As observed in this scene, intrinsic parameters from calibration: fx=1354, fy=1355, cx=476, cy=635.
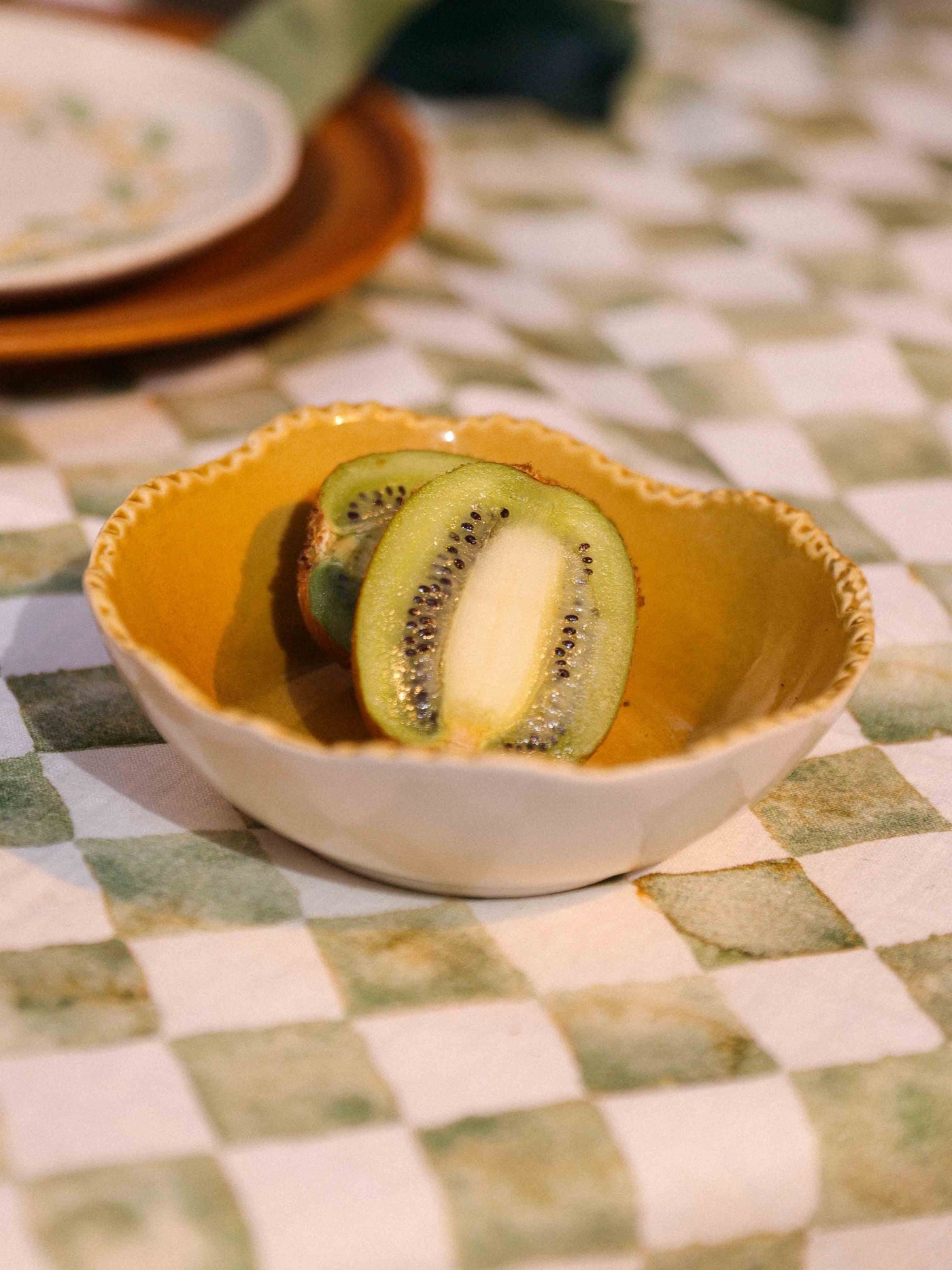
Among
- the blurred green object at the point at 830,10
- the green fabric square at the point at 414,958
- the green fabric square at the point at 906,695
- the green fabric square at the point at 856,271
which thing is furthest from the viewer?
the blurred green object at the point at 830,10

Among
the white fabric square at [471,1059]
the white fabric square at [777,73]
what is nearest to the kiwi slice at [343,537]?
the white fabric square at [471,1059]

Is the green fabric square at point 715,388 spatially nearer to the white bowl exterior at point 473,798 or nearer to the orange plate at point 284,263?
the orange plate at point 284,263

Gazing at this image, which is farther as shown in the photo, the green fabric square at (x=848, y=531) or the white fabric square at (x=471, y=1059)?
the green fabric square at (x=848, y=531)

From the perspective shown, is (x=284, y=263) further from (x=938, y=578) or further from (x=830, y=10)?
(x=830, y=10)

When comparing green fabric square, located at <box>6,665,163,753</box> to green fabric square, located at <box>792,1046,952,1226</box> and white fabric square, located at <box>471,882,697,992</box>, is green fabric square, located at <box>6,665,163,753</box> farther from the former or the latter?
green fabric square, located at <box>792,1046,952,1226</box>

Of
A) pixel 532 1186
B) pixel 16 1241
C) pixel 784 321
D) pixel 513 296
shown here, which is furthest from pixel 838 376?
pixel 16 1241

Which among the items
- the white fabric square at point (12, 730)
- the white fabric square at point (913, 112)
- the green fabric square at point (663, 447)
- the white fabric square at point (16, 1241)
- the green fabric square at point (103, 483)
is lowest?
the green fabric square at point (103, 483)

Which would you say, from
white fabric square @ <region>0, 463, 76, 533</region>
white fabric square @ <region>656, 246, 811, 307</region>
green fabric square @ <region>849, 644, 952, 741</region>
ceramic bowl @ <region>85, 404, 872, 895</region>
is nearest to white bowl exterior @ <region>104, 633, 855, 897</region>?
A: ceramic bowl @ <region>85, 404, 872, 895</region>

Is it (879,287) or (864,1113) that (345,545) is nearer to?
(864,1113)
